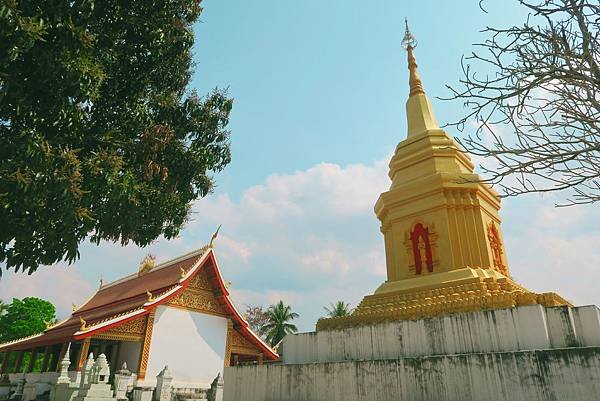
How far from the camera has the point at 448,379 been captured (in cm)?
585

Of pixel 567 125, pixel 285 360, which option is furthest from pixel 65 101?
pixel 567 125

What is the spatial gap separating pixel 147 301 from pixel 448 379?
13861 millimetres

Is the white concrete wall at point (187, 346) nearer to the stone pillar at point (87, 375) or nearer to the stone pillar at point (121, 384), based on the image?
the stone pillar at point (121, 384)

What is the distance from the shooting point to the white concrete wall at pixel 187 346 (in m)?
16.6

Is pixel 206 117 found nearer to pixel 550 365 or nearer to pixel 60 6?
pixel 60 6

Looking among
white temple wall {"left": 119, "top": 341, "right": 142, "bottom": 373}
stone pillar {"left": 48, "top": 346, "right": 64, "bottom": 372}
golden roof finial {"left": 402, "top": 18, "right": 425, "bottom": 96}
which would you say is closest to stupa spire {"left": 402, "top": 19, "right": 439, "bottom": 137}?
golden roof finial {"left": 402, "top": 18, "right": 425, "bottom": 96}

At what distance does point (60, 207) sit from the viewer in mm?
6988

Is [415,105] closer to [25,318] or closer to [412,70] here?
[412,70]

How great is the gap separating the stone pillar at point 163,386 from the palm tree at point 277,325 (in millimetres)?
21852

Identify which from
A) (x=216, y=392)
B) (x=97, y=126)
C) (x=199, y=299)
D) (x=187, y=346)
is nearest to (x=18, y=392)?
(x=187, y=346)

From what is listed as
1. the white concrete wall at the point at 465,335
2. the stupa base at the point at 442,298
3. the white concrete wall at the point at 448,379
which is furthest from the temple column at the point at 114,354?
the stupa base at the point at 442,298

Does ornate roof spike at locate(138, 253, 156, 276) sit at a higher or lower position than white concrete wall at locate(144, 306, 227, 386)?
higher

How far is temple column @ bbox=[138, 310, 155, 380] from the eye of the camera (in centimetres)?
1584

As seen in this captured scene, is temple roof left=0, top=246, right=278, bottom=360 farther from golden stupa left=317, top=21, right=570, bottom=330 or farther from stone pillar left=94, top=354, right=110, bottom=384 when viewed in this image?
golden stupa left=317, top=21, right=570, bottom=330
